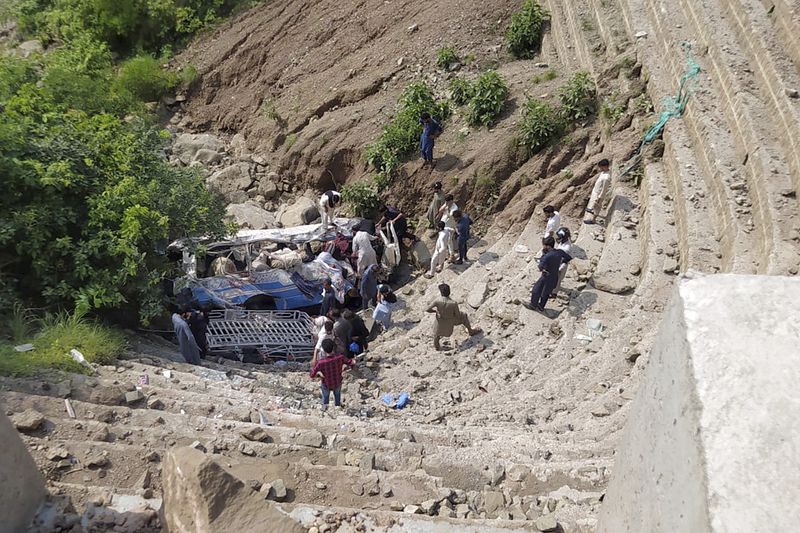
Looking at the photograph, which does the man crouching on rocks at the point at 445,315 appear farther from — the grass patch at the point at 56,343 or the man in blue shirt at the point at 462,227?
the grass patch at the point at 56,343

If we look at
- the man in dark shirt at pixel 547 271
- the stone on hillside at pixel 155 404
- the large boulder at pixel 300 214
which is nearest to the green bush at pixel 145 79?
the large boulder at pixel 300 214

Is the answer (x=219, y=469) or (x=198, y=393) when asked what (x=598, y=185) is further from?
(x=219, y=469)

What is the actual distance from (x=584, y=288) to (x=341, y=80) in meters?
9.37

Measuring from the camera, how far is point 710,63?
9.75 metres

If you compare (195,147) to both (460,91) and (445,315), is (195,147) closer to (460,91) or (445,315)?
(460,91)

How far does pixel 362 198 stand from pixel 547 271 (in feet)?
17.4

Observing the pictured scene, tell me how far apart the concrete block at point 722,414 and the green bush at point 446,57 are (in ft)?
40.2

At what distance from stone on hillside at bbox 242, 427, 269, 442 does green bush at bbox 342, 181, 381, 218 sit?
7.59 meters

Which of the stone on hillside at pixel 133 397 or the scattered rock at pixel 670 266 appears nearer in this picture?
the stone on hillside at pixel 133 397

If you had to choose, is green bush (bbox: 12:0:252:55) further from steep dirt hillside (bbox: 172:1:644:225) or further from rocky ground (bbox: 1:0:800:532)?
rocky ground (bbox: 1:0:800:532)

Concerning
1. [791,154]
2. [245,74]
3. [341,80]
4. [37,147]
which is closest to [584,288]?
[791,154]

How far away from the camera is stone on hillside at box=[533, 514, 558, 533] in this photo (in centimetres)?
428

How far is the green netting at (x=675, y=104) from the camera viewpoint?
973 cm

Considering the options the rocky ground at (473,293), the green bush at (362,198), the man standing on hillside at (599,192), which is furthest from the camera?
the green bush at (362,198)
